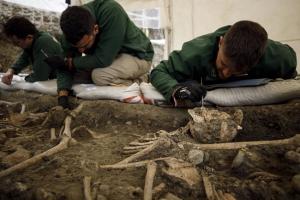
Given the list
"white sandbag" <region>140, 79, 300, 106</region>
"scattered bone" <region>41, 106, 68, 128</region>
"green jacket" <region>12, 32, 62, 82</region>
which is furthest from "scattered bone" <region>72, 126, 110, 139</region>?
"green jacket" <region>12, 32, 62, 82</region>

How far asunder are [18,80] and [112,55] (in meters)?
1.96

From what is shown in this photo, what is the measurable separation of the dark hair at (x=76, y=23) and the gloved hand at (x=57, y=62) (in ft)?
1.65

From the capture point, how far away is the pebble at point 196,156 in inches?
61.6

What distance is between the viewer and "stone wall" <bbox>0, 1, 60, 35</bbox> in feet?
19.7

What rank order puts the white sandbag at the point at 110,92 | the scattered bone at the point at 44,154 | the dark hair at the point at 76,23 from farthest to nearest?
1. the white sandbag at the point at 110,92
2. the dark hair at the point at 76,23
3. the scattered bone at the point at 44,154

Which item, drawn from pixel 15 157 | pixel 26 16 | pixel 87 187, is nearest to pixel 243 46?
pixel 87 187

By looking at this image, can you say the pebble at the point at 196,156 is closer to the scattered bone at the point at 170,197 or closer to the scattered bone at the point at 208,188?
the scattered bone at the point at 208,188

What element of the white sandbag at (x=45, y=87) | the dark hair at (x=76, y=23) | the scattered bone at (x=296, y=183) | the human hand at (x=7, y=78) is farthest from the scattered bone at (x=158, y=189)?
the human hand at (x=7, y=78)

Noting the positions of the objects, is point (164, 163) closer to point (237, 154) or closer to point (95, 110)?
point (237, 154)

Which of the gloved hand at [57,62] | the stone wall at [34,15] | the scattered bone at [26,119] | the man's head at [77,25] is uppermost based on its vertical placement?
the stone wall at [34,15]

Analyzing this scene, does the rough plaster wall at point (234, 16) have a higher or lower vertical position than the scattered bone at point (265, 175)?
higher

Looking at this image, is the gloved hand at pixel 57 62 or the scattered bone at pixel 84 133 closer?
the scattered bone at pixel 84 133

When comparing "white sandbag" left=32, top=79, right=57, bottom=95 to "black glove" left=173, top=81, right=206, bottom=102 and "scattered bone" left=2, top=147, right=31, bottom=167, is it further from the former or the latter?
"black glove" left=173, top=81, right=206, bottom=102

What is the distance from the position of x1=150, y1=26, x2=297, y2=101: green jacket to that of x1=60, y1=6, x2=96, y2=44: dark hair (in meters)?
0.75
